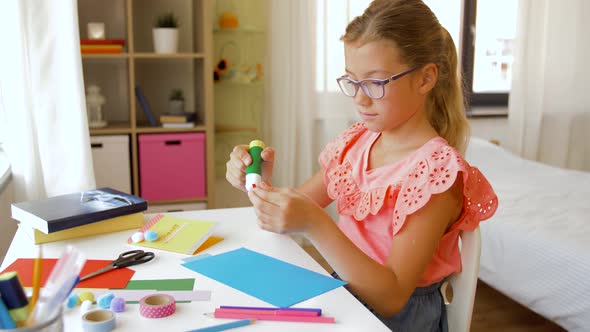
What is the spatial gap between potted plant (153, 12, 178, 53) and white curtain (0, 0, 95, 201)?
0.55m

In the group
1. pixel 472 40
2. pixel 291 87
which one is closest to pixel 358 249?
pixel 291 87

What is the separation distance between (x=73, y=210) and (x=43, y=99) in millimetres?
917

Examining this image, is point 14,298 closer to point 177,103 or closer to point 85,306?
point 85,306

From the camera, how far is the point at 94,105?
8.07ft

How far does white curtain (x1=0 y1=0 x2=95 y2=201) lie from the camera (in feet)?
5.96

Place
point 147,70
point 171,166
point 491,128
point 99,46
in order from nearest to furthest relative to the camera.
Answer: point 99,46
point 171,166
point 147,70
point 491,128

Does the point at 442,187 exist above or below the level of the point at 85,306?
above

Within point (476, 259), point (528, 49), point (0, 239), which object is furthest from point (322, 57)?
point (476, 259)

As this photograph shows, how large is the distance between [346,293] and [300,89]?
6.86ft

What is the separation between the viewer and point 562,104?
135 inches

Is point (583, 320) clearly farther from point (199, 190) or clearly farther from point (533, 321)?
point (199, 190)

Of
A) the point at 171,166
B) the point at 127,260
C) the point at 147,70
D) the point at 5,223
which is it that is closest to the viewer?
the point at 127,260

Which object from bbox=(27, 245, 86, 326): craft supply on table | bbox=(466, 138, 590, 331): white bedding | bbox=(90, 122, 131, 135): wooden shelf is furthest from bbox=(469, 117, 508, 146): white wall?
bbox=(27, 245, 86, 326): craft supply on table

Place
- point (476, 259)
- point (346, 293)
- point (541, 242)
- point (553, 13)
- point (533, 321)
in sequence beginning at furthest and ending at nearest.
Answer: point (553, 13), point (533, 321), point (541, 242), point (476, 259), point (346, 293)
